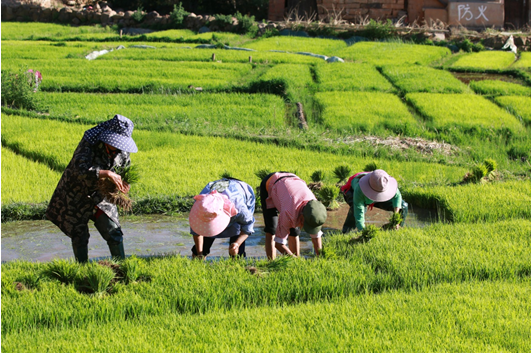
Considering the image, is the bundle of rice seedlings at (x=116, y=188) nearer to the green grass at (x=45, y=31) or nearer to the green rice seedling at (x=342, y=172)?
the green rice seedling at (x=342, y=172)

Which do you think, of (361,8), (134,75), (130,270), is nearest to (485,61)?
(361,8)

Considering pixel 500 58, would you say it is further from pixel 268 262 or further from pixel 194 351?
pixel 194 351

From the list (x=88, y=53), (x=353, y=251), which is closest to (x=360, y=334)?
(x=353, y=251)

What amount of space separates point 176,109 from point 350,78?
4.92m

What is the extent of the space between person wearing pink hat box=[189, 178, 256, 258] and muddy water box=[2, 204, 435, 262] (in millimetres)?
625

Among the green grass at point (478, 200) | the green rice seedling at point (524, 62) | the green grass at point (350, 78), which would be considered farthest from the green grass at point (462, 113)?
the green rice seedling at point (524, 62)

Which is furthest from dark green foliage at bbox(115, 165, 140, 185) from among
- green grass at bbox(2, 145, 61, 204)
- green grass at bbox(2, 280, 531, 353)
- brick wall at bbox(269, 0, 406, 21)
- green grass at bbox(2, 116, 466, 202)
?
brick wall at bbox(269, 0, 406, 21)

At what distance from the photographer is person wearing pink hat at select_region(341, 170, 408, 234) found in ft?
16.7

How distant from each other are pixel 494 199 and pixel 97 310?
455 centimetres

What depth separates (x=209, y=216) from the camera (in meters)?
4.21

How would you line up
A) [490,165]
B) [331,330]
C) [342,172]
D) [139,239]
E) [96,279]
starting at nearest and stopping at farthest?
[331,330]
[96,279]
[139,239]
[342,172]
[490,165]

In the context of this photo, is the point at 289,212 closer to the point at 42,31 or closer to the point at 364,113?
the point at 364,113

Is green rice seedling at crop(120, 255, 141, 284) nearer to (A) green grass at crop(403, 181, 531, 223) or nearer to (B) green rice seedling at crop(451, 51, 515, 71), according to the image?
(A) green grass at crop(403, 181, 531, 223)

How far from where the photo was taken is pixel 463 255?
480 cm
